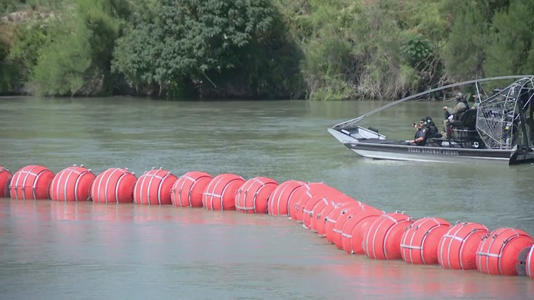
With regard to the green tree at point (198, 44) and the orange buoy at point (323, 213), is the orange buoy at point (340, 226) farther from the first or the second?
the green tree at point (198, 44)

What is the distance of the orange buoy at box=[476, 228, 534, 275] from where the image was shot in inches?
607

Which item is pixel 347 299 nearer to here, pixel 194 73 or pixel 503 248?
pixel 503 248

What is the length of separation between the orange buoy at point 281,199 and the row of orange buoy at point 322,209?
0.02m

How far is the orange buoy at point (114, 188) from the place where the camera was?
2244cm

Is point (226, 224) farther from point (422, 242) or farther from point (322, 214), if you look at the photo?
point (422, 242)

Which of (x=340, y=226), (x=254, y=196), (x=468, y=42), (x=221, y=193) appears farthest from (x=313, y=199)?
(x=468, y=42)

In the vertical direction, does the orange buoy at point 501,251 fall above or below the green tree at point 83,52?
below

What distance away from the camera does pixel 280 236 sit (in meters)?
18.8

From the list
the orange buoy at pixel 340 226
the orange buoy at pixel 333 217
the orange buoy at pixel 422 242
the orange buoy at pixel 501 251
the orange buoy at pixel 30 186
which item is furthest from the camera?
the orange buoy at pixel 30 186

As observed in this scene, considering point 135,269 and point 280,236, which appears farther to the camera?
point 280,236

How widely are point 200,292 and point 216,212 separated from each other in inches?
266

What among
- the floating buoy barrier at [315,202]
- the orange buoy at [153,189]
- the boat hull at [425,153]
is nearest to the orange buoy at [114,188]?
the orange buoy at [153,189]

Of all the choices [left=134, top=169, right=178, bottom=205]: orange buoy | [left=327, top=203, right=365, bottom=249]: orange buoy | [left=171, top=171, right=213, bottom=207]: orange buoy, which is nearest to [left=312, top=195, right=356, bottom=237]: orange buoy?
[left=327, top=203, right=365, bottom=249]: orange buoy

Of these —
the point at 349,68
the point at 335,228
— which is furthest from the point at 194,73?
the point at 335,228
